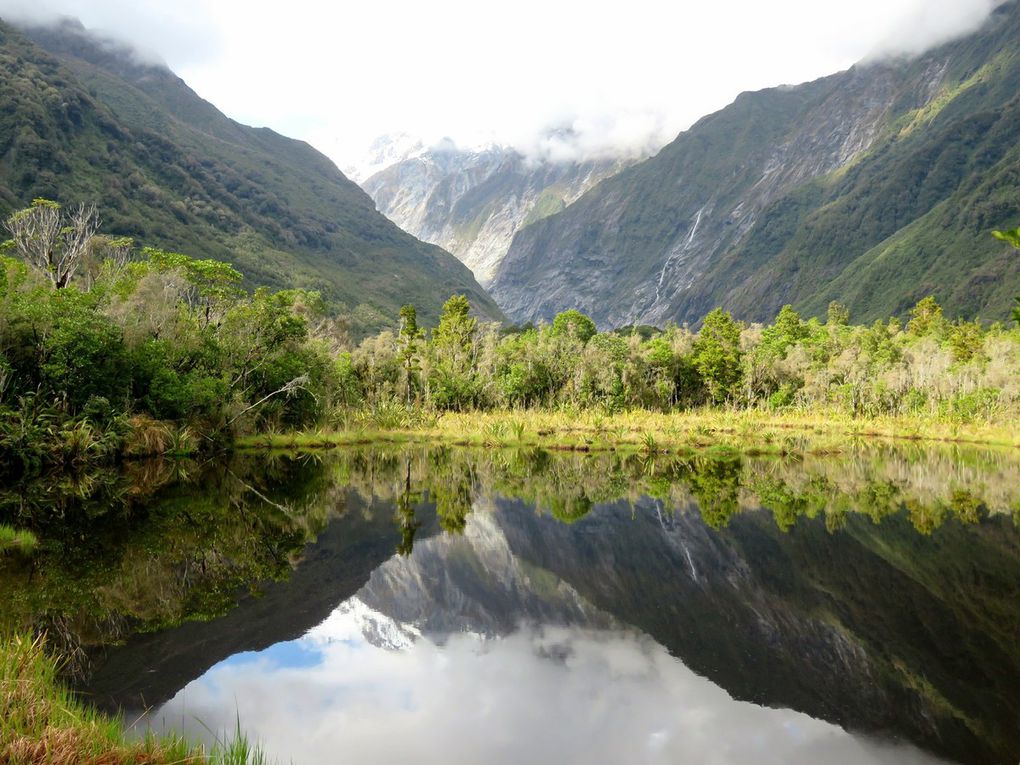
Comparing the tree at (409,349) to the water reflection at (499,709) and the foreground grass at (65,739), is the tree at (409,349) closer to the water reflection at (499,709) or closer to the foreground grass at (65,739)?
the water reflection at (499,709)

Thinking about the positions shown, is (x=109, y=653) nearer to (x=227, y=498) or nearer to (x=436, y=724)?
(x=436, y=724)

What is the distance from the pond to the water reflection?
3cm

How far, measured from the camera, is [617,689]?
770 cm

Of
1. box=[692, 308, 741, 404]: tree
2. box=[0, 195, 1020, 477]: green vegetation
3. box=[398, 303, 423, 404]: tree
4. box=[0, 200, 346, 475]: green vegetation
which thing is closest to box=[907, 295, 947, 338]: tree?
box=[0, 195, 1020, 477]: green vegetation

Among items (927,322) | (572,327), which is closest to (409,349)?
(572,327)

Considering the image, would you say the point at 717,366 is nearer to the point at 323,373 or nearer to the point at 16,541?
the point at 323,373

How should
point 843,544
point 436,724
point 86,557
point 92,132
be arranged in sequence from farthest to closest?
point 92,132 → point 843,544 → point 86,557 → point 436,724

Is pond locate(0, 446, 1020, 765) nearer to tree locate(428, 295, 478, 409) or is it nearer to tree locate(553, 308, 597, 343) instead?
tree locate(428, 295, 478, 409)

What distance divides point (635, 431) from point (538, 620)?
956 inches

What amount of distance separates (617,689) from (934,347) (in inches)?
2645

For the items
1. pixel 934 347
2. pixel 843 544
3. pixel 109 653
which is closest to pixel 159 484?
pixel 109 653

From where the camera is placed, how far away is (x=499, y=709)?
7.24 m

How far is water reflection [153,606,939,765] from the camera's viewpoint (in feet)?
20.9

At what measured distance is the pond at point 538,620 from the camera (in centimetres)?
676
